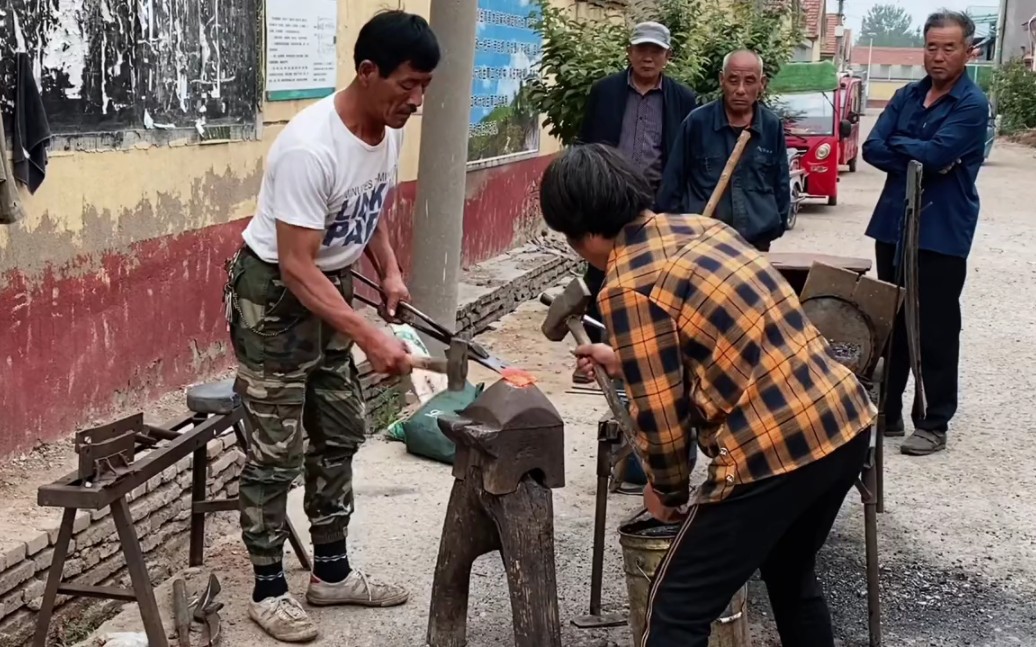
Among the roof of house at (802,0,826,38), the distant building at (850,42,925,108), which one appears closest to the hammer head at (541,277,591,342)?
the roof of house at (802,0,826,38)

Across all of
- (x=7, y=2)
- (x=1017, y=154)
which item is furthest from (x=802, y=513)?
(x=1017, y=154)

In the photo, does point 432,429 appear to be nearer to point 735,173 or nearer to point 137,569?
point 735,173

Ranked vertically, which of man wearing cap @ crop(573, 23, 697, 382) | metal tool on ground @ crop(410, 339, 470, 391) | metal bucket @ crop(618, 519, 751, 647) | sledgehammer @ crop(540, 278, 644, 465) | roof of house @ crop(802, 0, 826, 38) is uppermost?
roof of house @ crop(802, 0, 826, 38)

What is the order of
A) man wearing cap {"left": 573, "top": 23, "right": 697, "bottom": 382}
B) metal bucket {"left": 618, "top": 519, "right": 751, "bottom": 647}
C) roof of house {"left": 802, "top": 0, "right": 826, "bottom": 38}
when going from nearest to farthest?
metal bucket {"left": 618, "top": 519, "right": 751, "bottom": 647}
man wearing cap {"left": 573, "top": 23, "right": 697, "bottom": 382}
roof of house {"left": 802, "top": 0, "right": 826, "bottom": 38}

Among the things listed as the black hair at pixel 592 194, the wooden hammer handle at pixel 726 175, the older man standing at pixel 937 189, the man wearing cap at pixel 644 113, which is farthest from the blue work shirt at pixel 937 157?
the black hair at pixel 592 194

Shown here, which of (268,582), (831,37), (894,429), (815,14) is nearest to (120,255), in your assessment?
(268,582)

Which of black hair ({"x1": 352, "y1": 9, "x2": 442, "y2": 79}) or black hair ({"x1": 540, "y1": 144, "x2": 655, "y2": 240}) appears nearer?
black hair ({"x1": 540, "y1": 144, "x2": 655, "y2": 240})

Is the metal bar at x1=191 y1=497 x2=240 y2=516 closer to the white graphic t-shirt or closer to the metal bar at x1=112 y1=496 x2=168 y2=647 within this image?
the metal bar at x1=112 y1=496 x2=168 y2=647

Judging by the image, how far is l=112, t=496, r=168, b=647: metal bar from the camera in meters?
3.30

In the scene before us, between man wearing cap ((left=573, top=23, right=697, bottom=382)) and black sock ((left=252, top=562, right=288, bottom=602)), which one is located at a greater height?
man wearing cap ((left=573, top=23, right=697, bottom=382))

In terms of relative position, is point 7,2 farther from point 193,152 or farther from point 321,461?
point 321,461

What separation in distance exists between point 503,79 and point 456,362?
678 cm

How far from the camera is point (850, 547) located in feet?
15.6

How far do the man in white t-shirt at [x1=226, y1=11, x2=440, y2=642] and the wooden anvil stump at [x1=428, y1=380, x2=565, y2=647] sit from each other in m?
0.31
